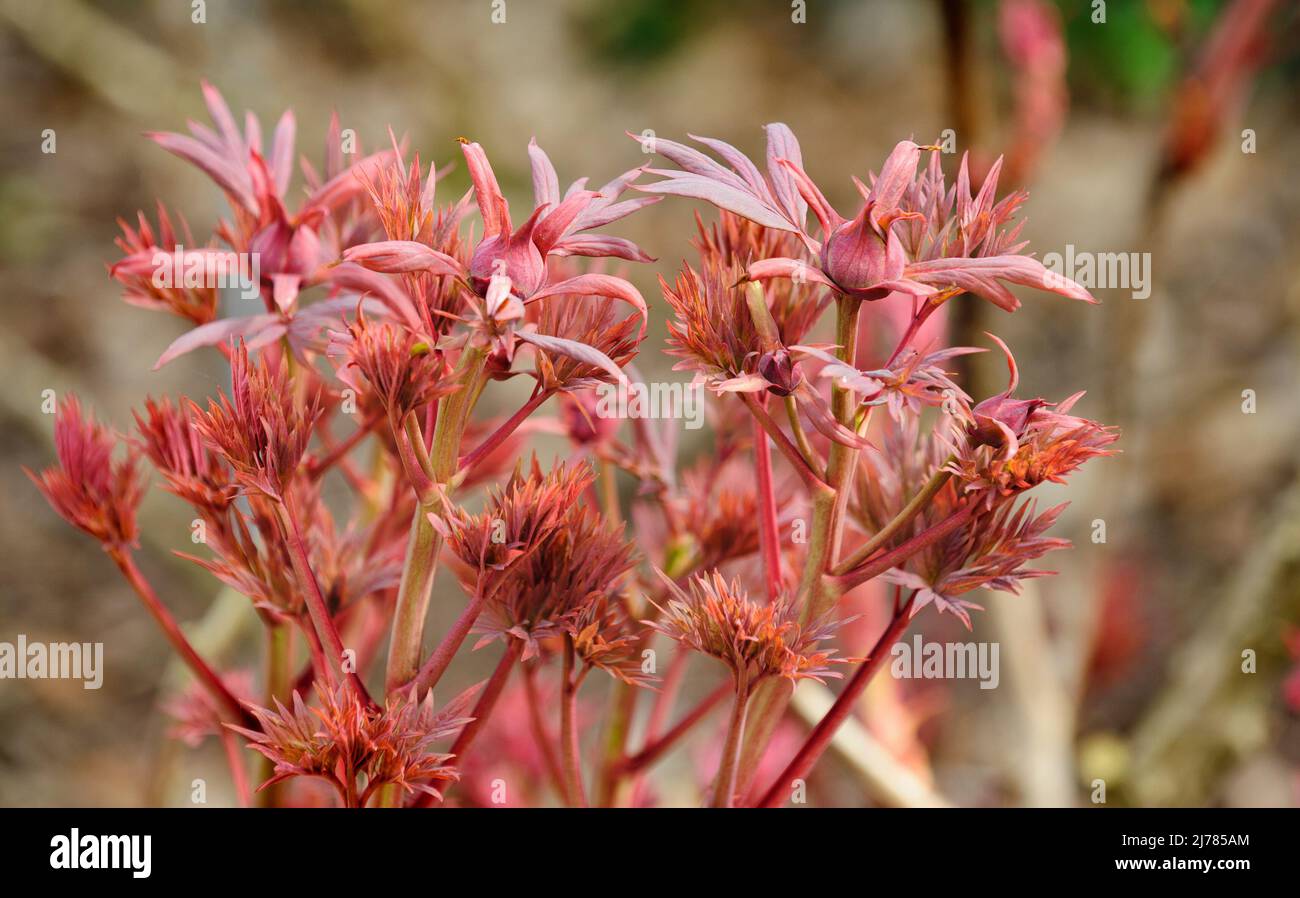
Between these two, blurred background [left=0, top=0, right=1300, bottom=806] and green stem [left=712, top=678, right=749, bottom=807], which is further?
blurred background [left=0, top=0, right=1300, bottom=806]

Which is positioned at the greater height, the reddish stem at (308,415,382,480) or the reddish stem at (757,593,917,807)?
the reddish stem at (308,415,382,480)

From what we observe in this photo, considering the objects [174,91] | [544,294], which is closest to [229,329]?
[544,294]

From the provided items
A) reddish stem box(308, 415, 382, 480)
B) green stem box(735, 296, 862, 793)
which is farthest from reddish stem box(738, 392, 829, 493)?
reddish stem box(308, 415, 382, 480)

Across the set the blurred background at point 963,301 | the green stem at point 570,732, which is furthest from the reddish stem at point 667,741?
the blurred background at point 963,301

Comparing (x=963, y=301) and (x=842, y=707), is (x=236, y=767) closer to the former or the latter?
(x=842, y=707)

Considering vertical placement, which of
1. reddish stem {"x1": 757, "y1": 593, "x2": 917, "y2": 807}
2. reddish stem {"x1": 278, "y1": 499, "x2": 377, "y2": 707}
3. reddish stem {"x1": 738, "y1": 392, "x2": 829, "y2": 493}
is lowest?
reddish stem {"x1": 757, "y1": 593, "x2": 917, "y2": 807}

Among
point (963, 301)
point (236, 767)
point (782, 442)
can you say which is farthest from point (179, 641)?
point (963, 301)

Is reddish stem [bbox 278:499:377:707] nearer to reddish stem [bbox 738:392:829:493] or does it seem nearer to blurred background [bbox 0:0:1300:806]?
reddish stem [bbox 738:392:829:493]
